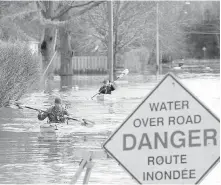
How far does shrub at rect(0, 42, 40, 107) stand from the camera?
74.1 ft

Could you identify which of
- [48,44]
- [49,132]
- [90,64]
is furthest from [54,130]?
[90,64]

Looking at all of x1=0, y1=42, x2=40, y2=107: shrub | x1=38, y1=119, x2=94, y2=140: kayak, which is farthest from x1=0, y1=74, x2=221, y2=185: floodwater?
x1=0, y1=42, x2=40, y2=107: shrub

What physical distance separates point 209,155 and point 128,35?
195ft

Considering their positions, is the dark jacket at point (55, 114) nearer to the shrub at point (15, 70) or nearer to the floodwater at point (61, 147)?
the floodwater at point (61, 147)

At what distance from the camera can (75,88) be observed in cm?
4044

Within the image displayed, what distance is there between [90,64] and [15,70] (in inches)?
1753

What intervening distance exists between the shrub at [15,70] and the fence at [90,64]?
37.4 m

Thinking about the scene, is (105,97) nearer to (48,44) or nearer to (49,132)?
(49,132)

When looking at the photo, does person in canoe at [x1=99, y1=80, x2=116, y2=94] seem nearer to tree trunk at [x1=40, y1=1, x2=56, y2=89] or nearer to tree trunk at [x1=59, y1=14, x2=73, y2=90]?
tree trunk at [x1=40, y1=1, x2=56, y2=89]

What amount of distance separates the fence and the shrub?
3738 centimetres

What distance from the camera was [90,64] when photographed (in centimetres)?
6862

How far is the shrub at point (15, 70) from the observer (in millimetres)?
22578

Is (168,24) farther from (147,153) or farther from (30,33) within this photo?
(147,153)

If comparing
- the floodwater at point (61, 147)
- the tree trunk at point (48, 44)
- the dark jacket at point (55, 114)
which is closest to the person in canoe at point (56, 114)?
the dark jacket at point (55, 114)
